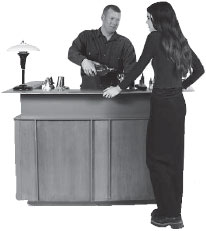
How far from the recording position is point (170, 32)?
4.31 meters

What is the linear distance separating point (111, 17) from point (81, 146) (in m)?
1.47

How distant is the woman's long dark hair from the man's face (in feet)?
3.79

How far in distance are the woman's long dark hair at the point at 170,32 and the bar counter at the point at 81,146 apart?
77cm

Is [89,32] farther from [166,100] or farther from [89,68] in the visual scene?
[166,100]

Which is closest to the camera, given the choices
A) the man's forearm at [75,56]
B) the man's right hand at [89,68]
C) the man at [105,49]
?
the man's right hand at [89,68]

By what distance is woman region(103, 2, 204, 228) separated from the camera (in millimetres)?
4320

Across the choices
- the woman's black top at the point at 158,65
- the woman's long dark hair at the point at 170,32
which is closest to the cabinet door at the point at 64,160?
the woman's black top at the point at 158,65

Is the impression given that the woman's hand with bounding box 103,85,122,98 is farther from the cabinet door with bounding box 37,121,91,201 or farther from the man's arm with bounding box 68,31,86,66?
the man's arm with bounding box 68,31,86,66

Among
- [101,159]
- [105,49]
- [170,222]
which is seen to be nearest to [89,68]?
[105,49]

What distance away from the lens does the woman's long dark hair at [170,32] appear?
4297 millimetres

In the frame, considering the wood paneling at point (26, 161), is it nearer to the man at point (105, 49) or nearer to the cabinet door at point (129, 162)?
the cabinet door at point (129, 162)

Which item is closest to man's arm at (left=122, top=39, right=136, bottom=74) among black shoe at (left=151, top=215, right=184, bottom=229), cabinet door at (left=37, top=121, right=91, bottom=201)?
cabinet door at (left=37, top=121, right=91, bottom=201)

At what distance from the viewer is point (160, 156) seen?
4.53m

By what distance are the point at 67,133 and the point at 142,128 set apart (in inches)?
29.5
